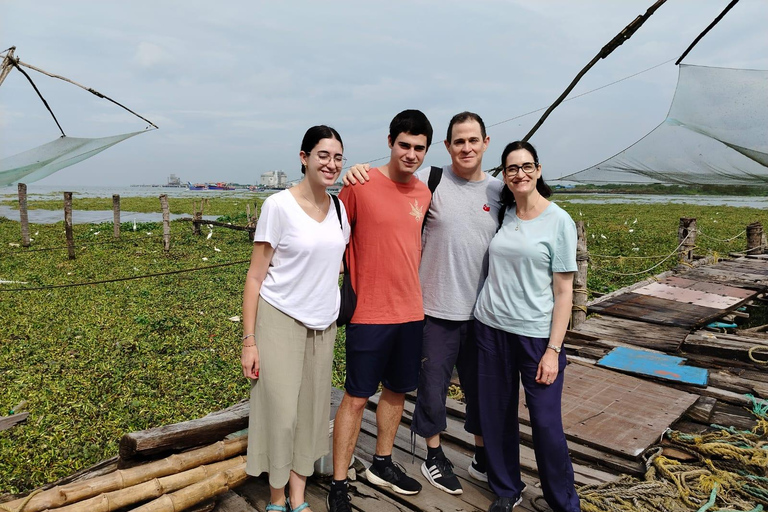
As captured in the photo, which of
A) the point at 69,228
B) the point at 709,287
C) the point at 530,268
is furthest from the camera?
the point at 69,228

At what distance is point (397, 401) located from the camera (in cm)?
278

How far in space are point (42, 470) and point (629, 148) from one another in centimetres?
859

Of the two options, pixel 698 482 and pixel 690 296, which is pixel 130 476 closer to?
pixel 698 482

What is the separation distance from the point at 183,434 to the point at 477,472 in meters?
1.75

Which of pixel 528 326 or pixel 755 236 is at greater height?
Result: pixel 528 326

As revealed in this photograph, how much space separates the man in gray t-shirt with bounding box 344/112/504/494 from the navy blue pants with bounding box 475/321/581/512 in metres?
0.16

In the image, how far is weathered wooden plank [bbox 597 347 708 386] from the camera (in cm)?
458

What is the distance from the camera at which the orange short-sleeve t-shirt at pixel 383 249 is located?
8.29ft

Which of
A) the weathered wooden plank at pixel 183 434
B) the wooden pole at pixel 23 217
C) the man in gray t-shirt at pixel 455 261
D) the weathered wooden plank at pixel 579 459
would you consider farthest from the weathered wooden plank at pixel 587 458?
the wooden pole at pixel 23 217

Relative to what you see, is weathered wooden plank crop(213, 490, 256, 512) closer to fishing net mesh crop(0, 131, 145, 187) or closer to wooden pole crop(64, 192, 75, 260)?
fishing net mesh crop(0, 131, 145, 187)

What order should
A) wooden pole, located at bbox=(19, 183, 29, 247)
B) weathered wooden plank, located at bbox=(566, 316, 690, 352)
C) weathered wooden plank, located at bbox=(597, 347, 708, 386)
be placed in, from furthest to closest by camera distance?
wooden pole, located at bbox=(19, 183, 29, 247) < weathered wooden plank, located at bbox=(566, 316, 690, 352) < weathered wooden plank, located at bbox=(597, 347, 708, 386)

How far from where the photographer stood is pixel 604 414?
3.75 meters

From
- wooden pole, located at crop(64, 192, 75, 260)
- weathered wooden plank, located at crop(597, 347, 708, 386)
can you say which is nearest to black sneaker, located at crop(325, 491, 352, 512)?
weathered wooden plank, located at crop(597, 347, 708, 386)

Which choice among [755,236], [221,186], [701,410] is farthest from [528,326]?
[221,186]
